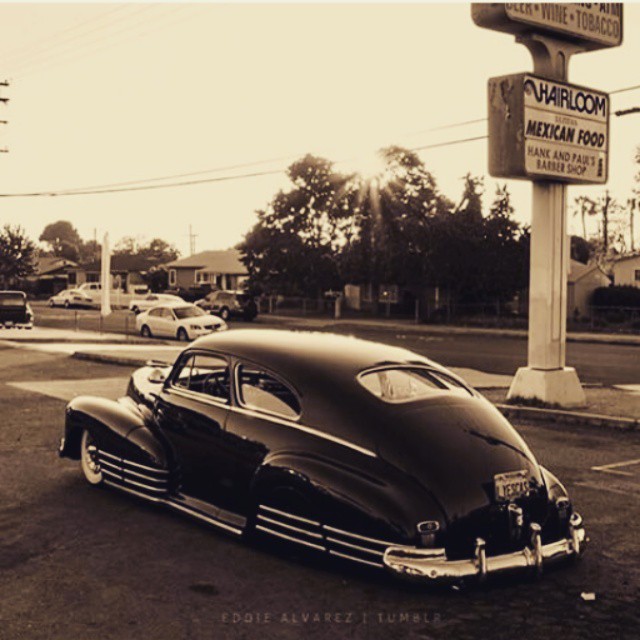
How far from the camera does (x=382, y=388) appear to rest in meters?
6.46

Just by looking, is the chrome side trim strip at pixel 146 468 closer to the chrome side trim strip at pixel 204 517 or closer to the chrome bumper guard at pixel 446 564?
the chrome side trim strip at pixel 204 517

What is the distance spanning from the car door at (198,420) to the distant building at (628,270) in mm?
52007

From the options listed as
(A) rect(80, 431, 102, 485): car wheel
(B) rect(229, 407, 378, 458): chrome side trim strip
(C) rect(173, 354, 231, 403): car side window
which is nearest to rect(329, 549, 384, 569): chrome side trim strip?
(B) rect(229, 407, 378, 458): chrome side trim strip

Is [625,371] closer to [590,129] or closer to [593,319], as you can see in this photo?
[590,129]

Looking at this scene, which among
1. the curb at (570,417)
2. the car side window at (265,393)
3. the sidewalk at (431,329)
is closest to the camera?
the car side window at (265,393)

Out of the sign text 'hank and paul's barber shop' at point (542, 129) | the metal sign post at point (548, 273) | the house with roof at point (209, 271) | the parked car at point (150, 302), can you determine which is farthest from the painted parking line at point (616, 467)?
the house with roof at point (209, 271)

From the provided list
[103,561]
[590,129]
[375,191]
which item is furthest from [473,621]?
[375,191]

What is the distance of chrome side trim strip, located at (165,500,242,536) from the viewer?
604 centimetres

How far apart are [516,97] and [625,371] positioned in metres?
10.2

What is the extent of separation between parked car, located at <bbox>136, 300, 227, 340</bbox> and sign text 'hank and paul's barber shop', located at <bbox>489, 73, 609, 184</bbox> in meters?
20.7

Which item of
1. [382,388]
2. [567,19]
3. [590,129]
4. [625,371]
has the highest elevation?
[567,19]

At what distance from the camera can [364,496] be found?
5289mm

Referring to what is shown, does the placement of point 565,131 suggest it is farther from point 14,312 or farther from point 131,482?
point 14,312

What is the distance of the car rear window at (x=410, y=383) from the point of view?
6.32 m
